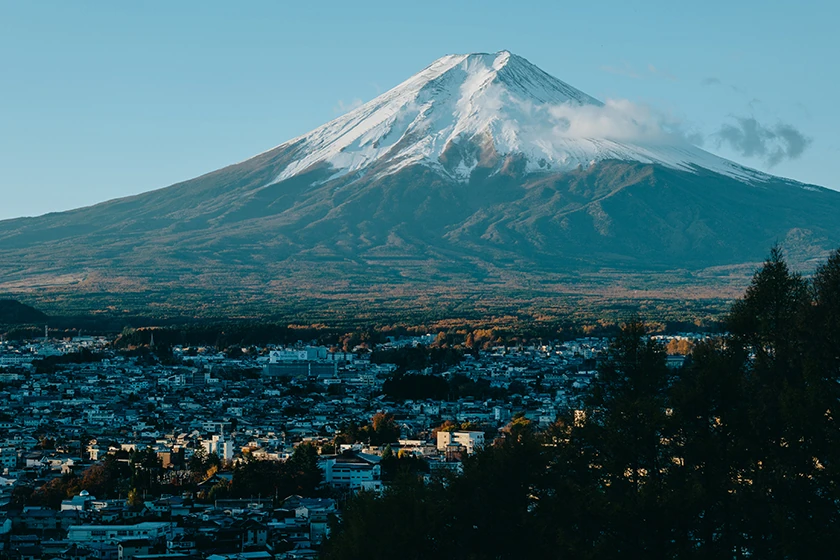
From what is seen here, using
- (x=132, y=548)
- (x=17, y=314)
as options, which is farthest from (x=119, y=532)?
(x=17, y=314)

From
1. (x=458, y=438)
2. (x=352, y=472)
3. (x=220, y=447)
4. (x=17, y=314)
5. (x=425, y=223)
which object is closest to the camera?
(x=352, y=472)

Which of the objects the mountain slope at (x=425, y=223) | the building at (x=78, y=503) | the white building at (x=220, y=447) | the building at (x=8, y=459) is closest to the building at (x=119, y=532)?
the building at (x=78, y=503)

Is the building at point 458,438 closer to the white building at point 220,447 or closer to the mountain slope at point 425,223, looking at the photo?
the white building at point 220,447

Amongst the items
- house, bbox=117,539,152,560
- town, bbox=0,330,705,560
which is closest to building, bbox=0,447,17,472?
town, bbox=0,330,705,560

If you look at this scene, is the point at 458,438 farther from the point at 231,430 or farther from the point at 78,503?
the point at 78,503

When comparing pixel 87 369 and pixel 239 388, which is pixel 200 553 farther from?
pixel 87 369

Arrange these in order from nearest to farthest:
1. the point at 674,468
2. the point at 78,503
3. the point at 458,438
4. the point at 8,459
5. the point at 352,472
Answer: the point at 674,468, the point at 78,503, the point at 352,472, the point at 8,459, the point at 458,438

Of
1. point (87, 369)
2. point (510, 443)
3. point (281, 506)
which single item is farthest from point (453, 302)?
point (510, 443)
